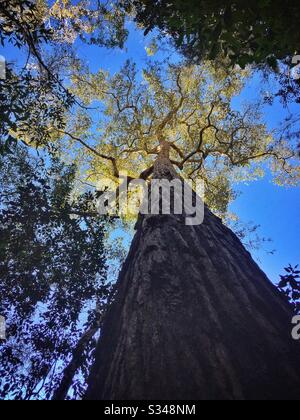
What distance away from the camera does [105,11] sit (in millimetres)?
10062

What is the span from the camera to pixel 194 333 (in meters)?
2.65

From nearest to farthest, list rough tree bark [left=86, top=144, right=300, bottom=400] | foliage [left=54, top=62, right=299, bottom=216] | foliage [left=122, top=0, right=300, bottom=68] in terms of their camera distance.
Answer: rough tree bark [left=86, top=144, right=300, bottom=400] < foliage [left=122, top=0, right=300, bottom=68] < foliage [left=54, top=62, right=299, bottom=216]

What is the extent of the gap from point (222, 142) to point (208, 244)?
9986mm

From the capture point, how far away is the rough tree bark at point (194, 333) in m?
2.23

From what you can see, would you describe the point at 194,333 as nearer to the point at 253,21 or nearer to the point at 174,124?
the point at 253,21

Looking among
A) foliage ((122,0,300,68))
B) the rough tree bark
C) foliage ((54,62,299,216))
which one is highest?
foliage ((54,62,299,216))

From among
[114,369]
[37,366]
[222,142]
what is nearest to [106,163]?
[222,142]

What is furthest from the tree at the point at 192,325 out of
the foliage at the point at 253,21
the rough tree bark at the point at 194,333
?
the foliage at the point at 253,21

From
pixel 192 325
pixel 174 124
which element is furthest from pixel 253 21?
pixel 174 124

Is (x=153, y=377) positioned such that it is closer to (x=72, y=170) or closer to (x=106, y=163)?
(x=72, y=170)

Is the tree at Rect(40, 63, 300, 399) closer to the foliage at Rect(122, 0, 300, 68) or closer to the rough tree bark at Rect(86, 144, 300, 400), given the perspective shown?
the rough tree bark at Rect(86, 144, 300, 400)

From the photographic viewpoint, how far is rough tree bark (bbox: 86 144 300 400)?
87.8 inches

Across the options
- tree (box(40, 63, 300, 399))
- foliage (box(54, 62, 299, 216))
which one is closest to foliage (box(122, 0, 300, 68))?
tree (box(40, 63, 300, 399))

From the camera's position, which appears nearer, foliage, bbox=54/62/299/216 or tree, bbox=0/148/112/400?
tree, bbox=0/148/112/400
